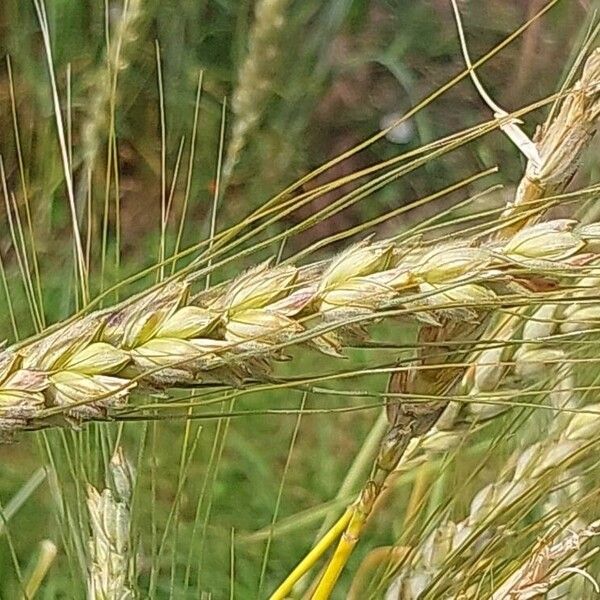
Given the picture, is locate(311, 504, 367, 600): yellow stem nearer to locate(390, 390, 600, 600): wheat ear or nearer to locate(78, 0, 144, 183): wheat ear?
locate(390, 390, 600, 600): wheat ear

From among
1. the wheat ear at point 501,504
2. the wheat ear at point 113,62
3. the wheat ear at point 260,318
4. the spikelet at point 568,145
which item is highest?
the wheat ear at point 113,62

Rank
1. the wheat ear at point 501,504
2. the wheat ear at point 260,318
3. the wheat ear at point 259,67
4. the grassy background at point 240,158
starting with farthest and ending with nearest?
the grassy background at point 240,158 → the wheat ear at point 259,67 → the wheat ear at point 501,504 → the wheat ear at point 260,318

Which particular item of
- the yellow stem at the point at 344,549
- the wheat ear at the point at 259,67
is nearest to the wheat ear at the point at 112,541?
the yellow stem at the point at 344,549

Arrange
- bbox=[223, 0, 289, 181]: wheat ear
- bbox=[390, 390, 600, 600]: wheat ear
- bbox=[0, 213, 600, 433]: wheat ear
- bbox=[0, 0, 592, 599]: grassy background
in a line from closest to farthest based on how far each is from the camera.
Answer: bbox=[0, 213, 600, 433]: wheat ear → bbox=[390, 390, 600, 600]: wheat ear → bbox=[223, 0, 289, 181]: wheat ear → bbox=[0, 0, 592, 599]: grassy background

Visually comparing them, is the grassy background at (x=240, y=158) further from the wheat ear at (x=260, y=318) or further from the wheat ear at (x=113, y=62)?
the wheat ear at (x=260, y=318)

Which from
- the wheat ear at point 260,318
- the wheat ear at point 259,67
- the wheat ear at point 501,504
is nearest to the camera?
the wheat ear at point 260,318

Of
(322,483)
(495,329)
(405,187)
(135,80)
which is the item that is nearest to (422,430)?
(495,329)

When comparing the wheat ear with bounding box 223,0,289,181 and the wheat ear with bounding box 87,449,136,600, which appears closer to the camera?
the wheat ear with bounding box 87,449,136,600

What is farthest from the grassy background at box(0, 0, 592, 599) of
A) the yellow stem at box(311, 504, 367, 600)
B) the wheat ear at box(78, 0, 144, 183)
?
the yellow stem at box(311, 504, 367, 600)
